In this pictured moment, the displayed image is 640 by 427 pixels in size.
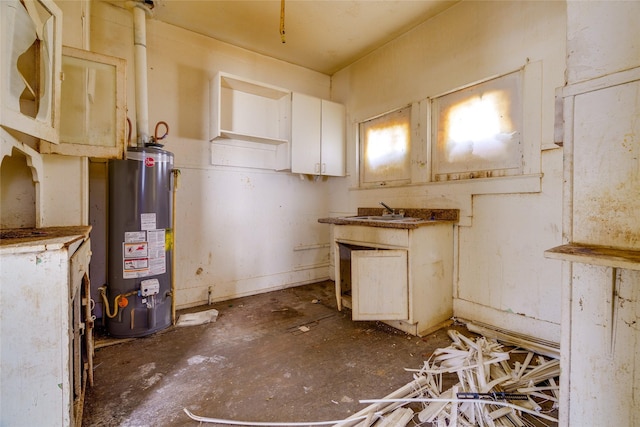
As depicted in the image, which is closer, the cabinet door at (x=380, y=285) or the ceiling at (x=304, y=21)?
the cabinet door at (x=380, y=285)

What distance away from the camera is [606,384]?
2.89 ft

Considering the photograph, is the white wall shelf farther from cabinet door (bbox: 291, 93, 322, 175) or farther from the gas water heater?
the gas water heater

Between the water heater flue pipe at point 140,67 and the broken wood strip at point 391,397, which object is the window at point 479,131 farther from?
the water heater flue pipe at point 140,67

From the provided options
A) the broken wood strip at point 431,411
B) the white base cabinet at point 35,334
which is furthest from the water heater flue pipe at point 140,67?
the broken wood strip at point 431,411

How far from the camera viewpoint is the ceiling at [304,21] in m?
2.43

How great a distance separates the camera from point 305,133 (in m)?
3.26

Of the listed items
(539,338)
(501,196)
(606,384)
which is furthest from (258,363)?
(501,196)

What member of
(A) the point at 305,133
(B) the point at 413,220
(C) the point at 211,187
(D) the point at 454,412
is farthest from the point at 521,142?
(C) the point at 211,187

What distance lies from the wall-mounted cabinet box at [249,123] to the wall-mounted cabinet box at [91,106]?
3.23 ft

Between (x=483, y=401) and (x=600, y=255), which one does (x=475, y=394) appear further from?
(x=600, y=255)

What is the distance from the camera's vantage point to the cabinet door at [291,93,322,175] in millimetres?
3174

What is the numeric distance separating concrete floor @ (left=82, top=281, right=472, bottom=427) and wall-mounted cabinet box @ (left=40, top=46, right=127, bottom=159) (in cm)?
138

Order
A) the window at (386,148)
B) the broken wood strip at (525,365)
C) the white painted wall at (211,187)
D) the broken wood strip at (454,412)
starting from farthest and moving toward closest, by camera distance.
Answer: the window at (386,148), the white painted wall at (211,187), the broken wood strip at (525,365), the broken wood strip at (454,412)

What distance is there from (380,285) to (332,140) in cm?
200
